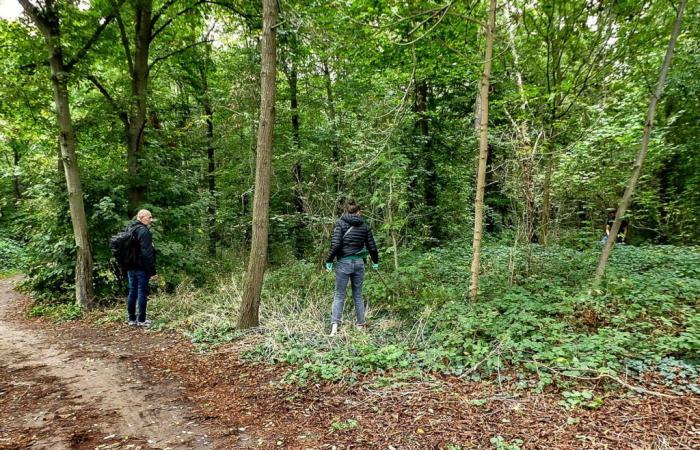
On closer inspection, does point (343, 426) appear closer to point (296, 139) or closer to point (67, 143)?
point (67, 143)

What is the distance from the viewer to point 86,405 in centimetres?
385

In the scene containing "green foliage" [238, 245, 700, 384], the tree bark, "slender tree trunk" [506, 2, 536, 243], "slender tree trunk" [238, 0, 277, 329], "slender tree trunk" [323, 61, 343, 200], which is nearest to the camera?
"green foliage" [238, 245, 700, 384]

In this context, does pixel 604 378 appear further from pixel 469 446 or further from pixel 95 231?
pixel 95 231

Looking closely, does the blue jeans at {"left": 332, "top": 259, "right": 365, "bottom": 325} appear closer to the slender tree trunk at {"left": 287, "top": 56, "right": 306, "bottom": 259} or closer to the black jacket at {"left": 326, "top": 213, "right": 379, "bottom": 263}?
the black jacket at {"left": 326, "top": 213, "right": 379, "bottom": 263}

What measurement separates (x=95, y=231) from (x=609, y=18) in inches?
464

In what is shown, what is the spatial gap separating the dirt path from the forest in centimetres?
119

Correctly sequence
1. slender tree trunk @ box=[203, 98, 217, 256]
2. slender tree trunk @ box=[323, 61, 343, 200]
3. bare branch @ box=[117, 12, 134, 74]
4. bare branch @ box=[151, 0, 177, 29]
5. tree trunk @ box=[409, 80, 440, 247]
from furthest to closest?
slender tree trunk @ box=[203, 98, 217, 256] → tree trunk @ box=[409, 80, 440, 247] → slender tree trunk @ box=[323, 61, 343, 200] → bare branch @ box=[151, 0, 177, 29] → bare branch @ box=[117, 12, 134, 74]

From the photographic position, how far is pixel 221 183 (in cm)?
1320

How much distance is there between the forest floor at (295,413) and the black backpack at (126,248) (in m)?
2.13

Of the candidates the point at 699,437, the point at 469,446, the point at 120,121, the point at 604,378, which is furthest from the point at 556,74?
the point at 120,121

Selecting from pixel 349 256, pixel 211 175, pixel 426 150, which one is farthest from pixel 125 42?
pixel 426 150

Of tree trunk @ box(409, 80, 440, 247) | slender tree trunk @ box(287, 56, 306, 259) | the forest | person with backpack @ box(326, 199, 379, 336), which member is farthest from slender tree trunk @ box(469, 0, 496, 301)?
slender tree trunk @ box(287, 56, 306, 259)

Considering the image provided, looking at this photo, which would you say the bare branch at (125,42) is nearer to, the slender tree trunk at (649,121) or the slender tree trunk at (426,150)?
the slender tree trunk at (426,150)

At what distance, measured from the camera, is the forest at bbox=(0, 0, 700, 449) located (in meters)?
4.77
